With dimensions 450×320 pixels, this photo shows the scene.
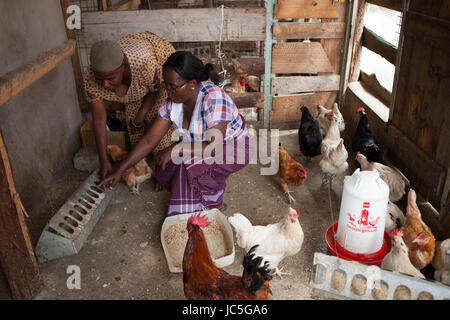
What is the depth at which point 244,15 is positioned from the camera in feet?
12.5

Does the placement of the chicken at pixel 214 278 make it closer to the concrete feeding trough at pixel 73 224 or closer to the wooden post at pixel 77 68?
the concrete feeding trough at pixel 73 224

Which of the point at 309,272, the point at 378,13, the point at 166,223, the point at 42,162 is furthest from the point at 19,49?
the point at 378,13

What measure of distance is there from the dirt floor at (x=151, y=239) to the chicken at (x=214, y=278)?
0.40 meters

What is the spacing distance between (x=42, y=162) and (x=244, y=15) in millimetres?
2365

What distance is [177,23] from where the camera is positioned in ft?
12.4

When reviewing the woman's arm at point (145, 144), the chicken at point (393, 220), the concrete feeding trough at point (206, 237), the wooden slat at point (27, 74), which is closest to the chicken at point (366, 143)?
the chicken at point (393, 220)

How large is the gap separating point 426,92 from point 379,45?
3.96 ft

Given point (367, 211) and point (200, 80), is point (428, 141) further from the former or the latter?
point (200, 80)

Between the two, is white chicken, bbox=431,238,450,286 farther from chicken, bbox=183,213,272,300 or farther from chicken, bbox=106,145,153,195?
chicken, bbox=106,145,153,195

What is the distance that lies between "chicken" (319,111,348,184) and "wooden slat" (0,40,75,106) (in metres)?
2.21

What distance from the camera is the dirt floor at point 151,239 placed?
92.7 inches

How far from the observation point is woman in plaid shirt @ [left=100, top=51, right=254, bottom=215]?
8.59 ft

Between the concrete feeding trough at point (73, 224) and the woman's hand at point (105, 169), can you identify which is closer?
the concrete feeding trough at point (73, 224)

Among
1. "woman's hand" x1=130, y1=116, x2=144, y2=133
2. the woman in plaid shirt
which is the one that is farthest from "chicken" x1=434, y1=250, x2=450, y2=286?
"woman's hand" x1=130, y1=116, x2=144, y2=133
